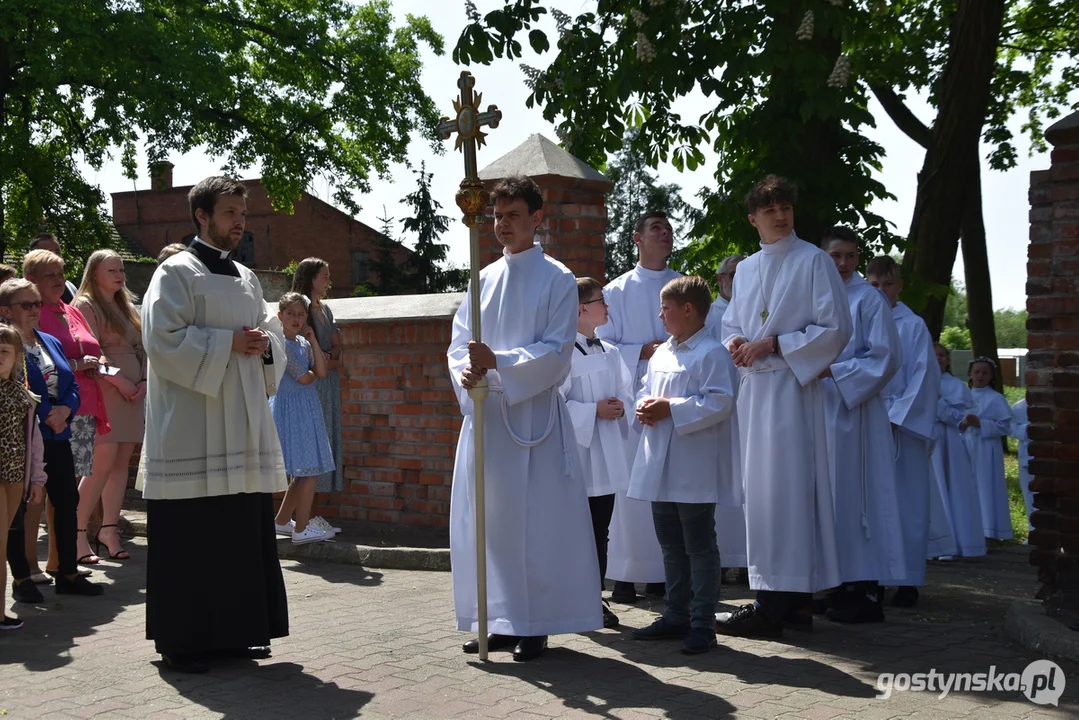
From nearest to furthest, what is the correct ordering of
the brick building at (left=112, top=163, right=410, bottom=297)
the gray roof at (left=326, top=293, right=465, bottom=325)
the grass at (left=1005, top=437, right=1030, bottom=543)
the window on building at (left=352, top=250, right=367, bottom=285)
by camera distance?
the gray roof at (left=326, top=293, right=465, bottom=325), the grass at (left=1005, top=437, right=1030, bottom=543), the brick building at (left=112, top=163, right=410, bottom=297), the window on building at (left=352, top=250, right=367, bottom=285)

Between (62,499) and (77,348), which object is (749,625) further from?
(77,348)

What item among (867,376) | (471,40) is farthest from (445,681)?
(471,40)

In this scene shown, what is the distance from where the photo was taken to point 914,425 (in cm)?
788

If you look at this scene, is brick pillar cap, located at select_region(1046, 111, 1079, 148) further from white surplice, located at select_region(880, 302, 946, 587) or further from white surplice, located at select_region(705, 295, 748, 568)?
white surplice, located at select_region(705, 295, 748, 568)

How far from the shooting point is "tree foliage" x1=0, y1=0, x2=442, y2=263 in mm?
21000

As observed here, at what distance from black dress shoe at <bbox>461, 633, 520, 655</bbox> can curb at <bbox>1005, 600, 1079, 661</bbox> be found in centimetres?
242

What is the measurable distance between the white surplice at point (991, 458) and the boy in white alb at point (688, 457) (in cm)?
673

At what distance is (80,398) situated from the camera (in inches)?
309

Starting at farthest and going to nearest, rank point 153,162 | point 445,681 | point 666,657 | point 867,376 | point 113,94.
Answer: point 153,162
point 113,94
point 867,376
point 666,657
point 445,681

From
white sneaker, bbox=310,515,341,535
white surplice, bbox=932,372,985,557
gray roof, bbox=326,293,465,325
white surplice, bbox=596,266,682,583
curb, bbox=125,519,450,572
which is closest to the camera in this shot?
white surplice, bbox=596,266,682,583

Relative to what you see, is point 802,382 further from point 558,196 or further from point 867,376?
point 558,196

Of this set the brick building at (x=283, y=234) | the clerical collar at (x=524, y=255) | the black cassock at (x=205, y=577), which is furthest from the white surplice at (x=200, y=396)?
the brick building at (x=283, y=234)

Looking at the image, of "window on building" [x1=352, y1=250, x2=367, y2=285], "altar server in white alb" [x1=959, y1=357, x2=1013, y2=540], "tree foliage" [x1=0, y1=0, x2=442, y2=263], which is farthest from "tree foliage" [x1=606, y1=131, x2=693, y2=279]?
"altar server in white alb" [x1=959, y1=357, x2=1013, y2=540]

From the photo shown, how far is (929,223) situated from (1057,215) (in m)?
7.52
